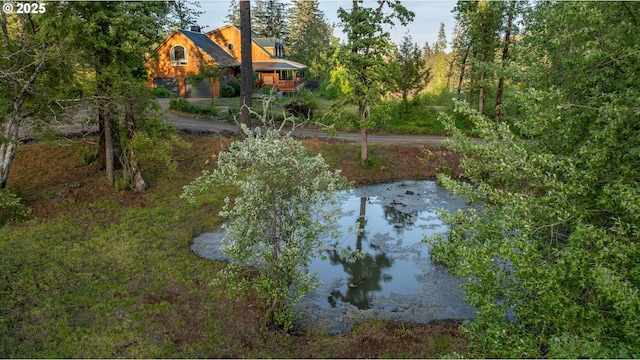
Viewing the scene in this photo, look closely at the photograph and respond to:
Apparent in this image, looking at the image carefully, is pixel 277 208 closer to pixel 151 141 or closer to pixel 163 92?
pixel 151 141

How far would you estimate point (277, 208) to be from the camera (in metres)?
8.09

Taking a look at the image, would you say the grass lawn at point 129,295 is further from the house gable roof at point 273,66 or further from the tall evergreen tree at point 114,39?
the house gable roof at point 273,66

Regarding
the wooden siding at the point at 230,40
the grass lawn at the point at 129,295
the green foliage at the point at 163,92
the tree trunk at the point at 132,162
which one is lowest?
the grass lawn at the point at 129,295

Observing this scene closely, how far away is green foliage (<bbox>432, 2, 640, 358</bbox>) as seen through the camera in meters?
4.52

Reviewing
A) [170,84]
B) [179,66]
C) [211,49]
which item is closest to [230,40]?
[211,49]

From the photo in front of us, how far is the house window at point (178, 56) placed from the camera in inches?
1383

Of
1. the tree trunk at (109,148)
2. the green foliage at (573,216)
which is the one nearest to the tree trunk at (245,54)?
the tree trunk at (109,148)

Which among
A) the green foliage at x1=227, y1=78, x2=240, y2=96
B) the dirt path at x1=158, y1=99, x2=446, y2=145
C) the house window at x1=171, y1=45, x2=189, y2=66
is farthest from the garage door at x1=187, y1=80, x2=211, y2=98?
the dirt path at x1=158, y1=99, x2=446, y2=145

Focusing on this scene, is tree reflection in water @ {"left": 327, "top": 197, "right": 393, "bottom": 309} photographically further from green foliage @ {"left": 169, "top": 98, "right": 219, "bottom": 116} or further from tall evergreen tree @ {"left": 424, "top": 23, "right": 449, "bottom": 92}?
tall evergreen tree @ {"left": 424, "top": 23, "right": 449, "bottom": 92}

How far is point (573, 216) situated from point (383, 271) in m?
7.51

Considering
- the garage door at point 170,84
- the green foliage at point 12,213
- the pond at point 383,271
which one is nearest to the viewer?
the pond at point 383,271

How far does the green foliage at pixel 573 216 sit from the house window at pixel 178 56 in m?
33.4

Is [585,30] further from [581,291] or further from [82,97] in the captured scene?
[82,97]

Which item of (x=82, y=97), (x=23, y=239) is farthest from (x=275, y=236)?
(x=82, y=97)
